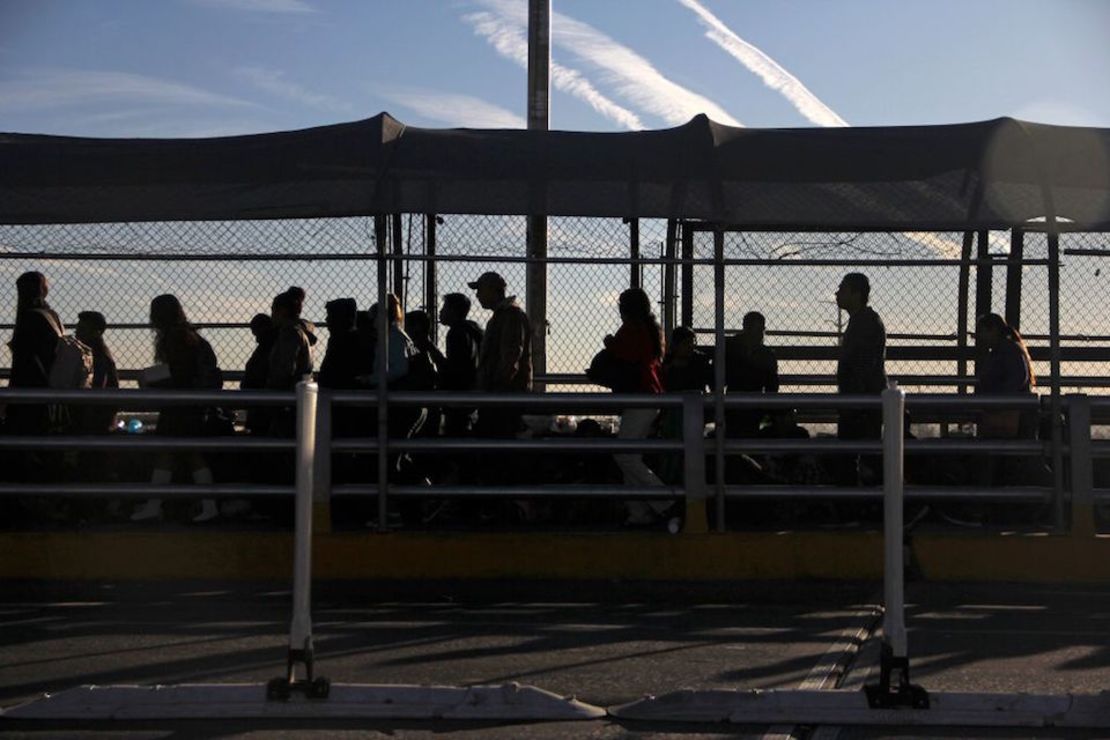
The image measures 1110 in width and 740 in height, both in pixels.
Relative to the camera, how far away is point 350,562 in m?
10.2

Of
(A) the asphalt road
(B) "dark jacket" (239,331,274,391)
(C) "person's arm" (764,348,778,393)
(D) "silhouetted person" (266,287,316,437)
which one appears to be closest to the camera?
(A) the asphalt road

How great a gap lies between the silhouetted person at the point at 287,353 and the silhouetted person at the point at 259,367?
0.62 feet

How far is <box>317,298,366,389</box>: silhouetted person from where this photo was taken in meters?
11.2

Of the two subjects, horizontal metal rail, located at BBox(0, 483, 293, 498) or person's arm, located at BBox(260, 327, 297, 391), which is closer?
horizontal metal rail, located at BBox(0, 483, 293, 498)

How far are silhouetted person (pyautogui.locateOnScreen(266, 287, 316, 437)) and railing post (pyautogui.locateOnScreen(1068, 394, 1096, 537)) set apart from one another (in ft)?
16.3

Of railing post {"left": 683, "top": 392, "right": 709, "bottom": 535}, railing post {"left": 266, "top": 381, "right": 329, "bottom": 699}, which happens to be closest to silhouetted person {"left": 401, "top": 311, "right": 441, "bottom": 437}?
railing post {"left": 683, "top": 392, "right": 709, "bottom": 535}

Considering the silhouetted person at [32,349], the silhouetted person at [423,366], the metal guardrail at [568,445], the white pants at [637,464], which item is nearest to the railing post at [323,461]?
the metal guardrail at [568,445]

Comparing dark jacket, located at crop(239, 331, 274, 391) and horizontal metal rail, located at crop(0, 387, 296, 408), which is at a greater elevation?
dark jacket, located at crop(239, 331, 274, 391)

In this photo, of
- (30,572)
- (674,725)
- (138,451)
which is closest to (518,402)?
(138,451)

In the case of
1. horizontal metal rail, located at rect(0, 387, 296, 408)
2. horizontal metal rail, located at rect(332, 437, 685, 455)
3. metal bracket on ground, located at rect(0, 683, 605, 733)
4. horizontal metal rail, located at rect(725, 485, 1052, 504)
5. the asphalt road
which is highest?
horizontal metal rail, located at rect(0, 387, 296, 408)

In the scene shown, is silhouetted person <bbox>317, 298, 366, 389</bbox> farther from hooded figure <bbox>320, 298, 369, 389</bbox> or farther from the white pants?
the white pants

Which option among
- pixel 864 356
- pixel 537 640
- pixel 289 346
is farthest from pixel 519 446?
pixel 864 356

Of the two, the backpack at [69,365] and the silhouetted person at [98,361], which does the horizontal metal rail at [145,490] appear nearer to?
the backpack at [69,365]

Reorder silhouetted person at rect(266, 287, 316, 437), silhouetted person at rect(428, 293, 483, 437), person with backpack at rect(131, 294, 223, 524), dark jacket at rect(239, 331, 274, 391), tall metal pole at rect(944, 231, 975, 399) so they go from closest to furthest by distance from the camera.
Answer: silhouetted person at rect(266, 287, 316, 437)
person with backpack at rect(131, 294, 223, 524)
silhouetted person at rect(428, 293, 483, 437)
dark jacket at rect(239, 331, 274, 391)
tall metal pole at rect(944, 231, 975, 399)
